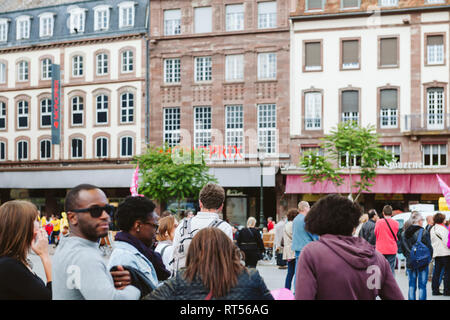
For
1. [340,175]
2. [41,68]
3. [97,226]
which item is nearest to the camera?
[97,226]

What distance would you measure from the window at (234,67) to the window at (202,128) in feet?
7.30

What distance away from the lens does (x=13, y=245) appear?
12.8ft

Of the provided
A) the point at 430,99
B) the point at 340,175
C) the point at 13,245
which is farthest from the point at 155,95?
the point at 13,245

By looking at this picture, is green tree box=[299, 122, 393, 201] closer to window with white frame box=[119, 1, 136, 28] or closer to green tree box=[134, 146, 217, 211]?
green tree box=[134, 146, 217, 211]

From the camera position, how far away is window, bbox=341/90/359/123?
33.1 m

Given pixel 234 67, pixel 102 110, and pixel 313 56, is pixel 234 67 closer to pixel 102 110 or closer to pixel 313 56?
pixel 313 56

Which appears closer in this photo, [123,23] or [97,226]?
[97,226]

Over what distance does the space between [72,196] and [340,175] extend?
95.5 ft

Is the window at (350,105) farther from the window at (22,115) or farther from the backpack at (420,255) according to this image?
the backpack at (420,255)

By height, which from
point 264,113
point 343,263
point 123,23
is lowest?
point 343,263

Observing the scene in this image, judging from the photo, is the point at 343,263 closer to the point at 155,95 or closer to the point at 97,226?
the point at 97,226

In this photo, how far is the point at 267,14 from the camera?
34594 mm

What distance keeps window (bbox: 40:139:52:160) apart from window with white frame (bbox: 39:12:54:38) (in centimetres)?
683

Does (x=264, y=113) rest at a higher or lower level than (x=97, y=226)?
higher
